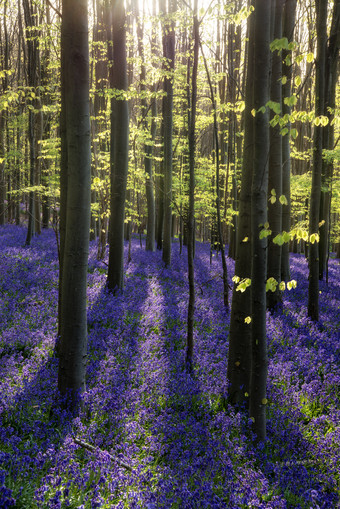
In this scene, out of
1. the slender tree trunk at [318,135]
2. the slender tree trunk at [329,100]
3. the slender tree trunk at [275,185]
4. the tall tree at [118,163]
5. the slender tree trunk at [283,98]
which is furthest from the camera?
the slender tree trunk at [329,100]

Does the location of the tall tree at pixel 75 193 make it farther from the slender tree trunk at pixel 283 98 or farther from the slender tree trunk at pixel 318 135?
→ the slender tree trunk at pixel 283 98

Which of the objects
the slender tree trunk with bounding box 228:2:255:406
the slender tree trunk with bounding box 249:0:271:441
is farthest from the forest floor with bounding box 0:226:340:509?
the slender tree trunk with bounding box 249:0:271:441

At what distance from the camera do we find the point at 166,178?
Answer: 1392 cm

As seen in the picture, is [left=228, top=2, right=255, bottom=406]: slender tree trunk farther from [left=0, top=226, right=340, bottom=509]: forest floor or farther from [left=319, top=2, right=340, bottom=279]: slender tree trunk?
[left=319, top=2, right=340, bottom=279]: slender tree trunk

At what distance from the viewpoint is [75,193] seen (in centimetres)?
429

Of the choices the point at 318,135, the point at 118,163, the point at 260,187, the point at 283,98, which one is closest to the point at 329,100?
the point at 283,98

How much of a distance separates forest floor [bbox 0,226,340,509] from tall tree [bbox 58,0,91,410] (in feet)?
1.59

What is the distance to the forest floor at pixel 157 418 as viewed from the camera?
10.1 feet

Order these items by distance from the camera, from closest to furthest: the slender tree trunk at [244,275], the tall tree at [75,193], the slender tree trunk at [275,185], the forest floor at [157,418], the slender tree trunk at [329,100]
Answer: the forest floor at [157,418] < the tall tree at [75,193] < the slender tree trunk at [244,275] < the slender tree trunk at [275,185] < the slender tree trunk at [329,100]

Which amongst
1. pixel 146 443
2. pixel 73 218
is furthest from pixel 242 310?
pixel 73 218

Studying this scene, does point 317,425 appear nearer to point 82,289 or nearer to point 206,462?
point 206,462

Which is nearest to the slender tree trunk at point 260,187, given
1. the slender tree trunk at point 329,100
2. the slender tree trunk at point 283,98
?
the slender tree trunk at point 283,98

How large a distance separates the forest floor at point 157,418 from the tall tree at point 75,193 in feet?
1.59

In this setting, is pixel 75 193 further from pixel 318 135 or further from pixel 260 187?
pixel 318 135
